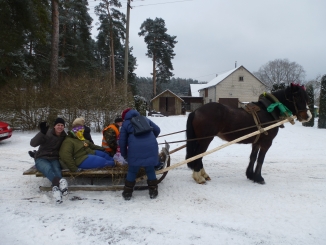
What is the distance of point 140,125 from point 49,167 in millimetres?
1581

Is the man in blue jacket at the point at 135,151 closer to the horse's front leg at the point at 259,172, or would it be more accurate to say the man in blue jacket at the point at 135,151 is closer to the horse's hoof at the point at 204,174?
the horse's hoof at the point at 204,174

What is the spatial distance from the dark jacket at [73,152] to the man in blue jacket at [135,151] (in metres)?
0.77

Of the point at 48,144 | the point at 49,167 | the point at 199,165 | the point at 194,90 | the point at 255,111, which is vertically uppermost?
the point at 194,90

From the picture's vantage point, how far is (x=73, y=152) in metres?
3.89

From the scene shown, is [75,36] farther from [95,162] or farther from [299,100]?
[299,100]

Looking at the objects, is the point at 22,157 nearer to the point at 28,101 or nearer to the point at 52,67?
the point at 28,101

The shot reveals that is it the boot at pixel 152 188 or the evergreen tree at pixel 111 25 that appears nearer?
the boot at pixel 152 188

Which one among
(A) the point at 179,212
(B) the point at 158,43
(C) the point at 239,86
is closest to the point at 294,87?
(A) the point at 179,212

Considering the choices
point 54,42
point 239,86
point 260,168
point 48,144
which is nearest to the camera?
point 48,144

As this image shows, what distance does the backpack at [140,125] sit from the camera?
3.59 metres

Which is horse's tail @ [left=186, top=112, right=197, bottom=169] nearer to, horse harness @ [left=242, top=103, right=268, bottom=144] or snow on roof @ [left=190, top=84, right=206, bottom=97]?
horse harness @ [left=242, top=103, right=268, bottom=144]

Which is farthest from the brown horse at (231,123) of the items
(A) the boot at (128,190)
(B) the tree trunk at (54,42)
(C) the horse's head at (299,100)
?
(B) the tree trunk at (54,42)

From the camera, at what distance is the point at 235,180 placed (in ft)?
15.9

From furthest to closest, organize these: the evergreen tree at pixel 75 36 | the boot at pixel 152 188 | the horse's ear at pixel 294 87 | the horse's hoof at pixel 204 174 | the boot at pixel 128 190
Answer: the evergreen tree at pixel 75 36 < the horse's hoof at pixel 204 174 < the horse's ear at pixel 294 87 < the boot at pixel 152 188 < the boot at pixel 128 190
